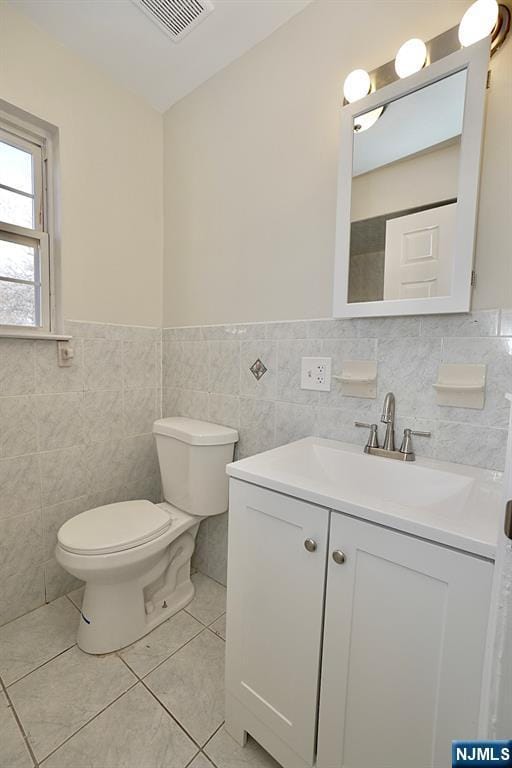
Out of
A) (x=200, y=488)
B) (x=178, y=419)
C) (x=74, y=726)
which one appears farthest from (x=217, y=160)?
(x=74, y=726)

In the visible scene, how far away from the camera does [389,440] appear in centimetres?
108

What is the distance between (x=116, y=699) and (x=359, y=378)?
4.52 feet

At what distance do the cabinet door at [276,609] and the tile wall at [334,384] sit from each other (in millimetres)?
490

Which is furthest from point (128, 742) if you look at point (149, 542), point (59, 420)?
point (59, 420)

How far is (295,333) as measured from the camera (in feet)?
4.44

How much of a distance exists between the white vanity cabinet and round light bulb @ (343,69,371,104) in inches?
51.7

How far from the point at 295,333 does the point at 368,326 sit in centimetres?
30

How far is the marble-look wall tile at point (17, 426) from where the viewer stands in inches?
53.9

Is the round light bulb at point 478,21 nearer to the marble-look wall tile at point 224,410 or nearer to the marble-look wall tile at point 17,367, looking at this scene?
the marble-look wall tile at point 224,410

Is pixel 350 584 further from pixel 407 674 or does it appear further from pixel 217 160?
pixel 217 160

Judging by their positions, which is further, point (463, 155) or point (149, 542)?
point (149, 542)

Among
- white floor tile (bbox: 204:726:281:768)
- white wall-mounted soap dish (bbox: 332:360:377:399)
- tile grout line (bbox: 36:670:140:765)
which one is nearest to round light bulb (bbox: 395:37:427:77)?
white wall-mounted soap dish (bbox: 332:360:377:399)
